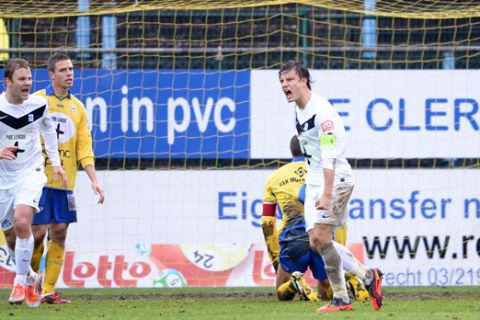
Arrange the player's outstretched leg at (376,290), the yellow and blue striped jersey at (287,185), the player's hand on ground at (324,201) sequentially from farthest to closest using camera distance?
the yellow and blue striped jersey at (287,185) → the player's outstretched leg at (376,290) → the player's hand on ground at (324,201)

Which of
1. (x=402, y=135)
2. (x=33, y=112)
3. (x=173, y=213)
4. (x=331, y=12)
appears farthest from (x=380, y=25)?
(x=33, y=112)

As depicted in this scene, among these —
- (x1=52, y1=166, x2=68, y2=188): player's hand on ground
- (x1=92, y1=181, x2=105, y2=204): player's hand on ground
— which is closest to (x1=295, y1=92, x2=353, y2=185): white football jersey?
(x1=92, y1=181, x2=105, y2=204): player's hand on ground

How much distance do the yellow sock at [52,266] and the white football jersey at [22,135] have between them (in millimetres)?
970

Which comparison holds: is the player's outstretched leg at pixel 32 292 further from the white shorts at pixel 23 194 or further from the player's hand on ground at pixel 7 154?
the player's hand on ground at pixel 7 154

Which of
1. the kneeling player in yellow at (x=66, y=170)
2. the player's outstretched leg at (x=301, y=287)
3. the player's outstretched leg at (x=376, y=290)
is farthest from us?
the kneeling player in yellow at (x=66, y=170)

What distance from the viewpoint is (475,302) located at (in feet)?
32.2

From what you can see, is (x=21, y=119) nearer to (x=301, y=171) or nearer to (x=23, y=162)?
(x=23, y=162)

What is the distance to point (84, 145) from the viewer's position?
33.5ft

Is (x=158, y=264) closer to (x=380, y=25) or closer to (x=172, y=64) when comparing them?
(x=172, y=64)

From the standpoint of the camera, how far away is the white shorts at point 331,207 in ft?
28.5

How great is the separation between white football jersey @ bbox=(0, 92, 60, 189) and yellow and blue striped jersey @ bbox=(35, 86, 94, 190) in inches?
23.8

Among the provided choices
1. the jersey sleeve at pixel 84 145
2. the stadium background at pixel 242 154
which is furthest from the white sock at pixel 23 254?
the stadium background at pixel 242 154

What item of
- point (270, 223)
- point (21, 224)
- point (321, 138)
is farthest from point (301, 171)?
point (21, 224)

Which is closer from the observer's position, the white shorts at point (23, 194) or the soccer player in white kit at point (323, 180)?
the soccer player in white kit at point (323, 180)
